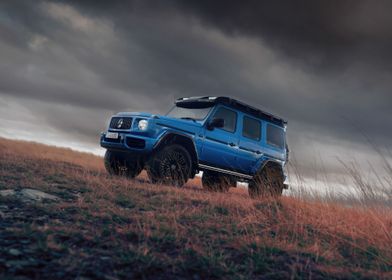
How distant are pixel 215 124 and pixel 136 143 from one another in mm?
1718

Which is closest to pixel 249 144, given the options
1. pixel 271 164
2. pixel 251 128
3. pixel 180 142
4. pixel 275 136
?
pixel 251 128

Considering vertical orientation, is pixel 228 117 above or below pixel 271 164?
above

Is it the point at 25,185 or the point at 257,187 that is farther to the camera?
the point at 257,187

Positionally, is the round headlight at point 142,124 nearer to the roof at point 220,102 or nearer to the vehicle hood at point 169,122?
the vehicle hood at point 169,122

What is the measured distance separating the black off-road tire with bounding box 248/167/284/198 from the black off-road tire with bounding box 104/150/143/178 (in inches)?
109

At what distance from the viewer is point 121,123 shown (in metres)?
7.72

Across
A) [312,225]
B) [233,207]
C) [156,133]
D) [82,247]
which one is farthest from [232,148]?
[82,247]

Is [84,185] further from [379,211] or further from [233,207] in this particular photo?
[379,211]

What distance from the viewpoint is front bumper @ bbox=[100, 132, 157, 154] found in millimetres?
7176

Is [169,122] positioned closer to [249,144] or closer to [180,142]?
[180,142]

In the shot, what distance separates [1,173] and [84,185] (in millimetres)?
1464

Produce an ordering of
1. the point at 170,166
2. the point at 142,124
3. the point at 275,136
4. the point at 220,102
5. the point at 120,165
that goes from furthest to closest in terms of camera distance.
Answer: the point at 275,136 < the point at 120,165 < the point at 220,102 < the point at 170,166 < the point at 142,124

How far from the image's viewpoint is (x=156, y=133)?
7.24 m

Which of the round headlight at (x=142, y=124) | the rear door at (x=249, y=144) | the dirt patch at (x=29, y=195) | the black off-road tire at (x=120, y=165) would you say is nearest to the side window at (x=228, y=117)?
the rear door at (x=249, y=144)
